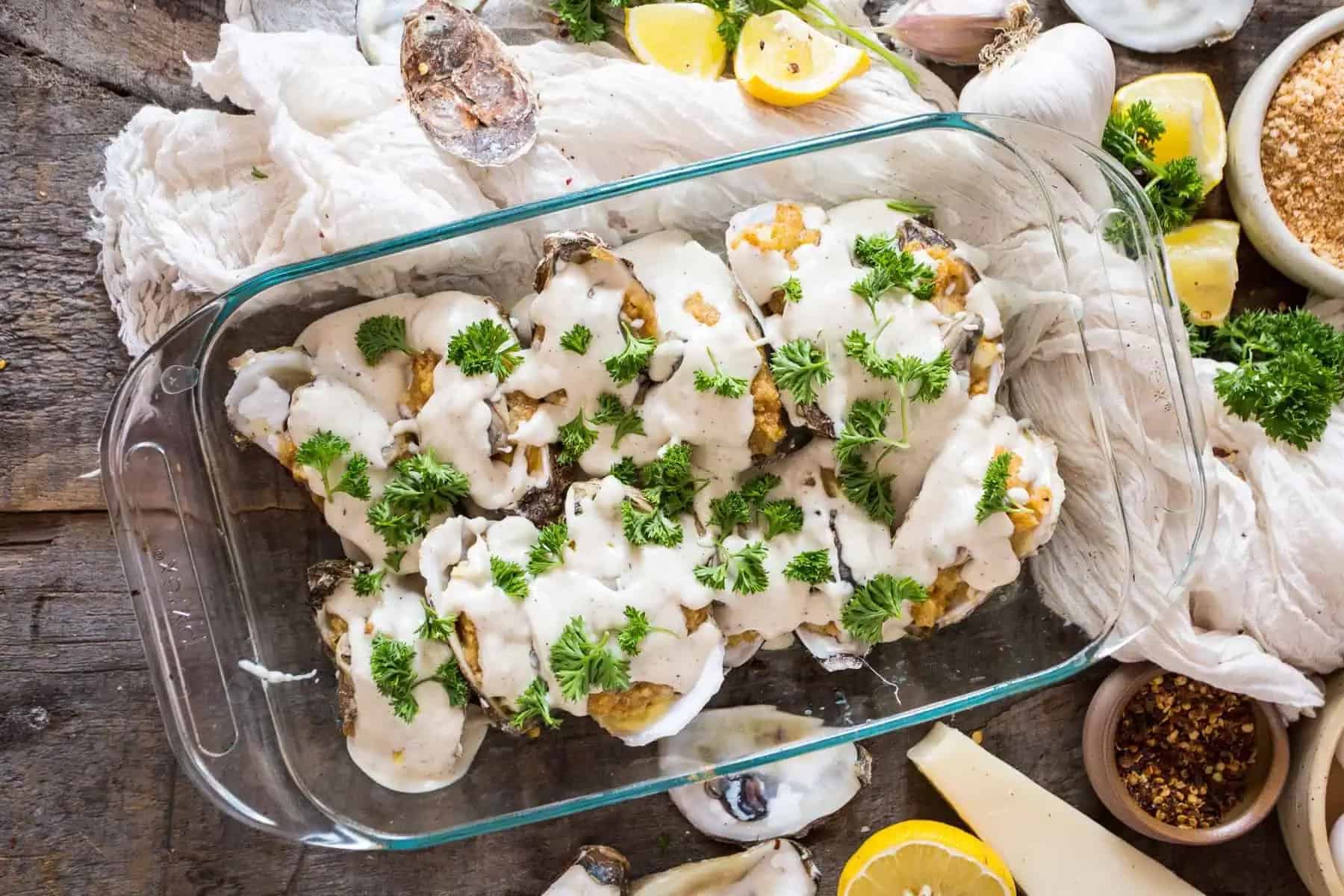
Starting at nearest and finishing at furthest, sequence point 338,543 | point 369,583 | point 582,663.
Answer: point 582,663, point 369,583, point 338,543

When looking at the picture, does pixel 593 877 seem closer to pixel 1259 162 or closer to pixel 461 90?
pixel 461 90

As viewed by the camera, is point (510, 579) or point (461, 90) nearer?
point (510, 579)

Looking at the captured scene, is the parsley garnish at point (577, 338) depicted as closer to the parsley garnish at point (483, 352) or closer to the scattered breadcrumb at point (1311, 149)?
the parsley garnish at point (483, 352)

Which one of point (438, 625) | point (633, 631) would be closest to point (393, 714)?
point (438, 625)

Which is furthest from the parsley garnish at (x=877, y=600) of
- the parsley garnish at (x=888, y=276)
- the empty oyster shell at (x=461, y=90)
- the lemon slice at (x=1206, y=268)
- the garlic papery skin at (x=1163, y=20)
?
the garlic papery skin at (x=1163, y=20)

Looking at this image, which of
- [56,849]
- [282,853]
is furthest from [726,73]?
[56,849]

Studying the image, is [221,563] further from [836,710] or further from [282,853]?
[836,710]
